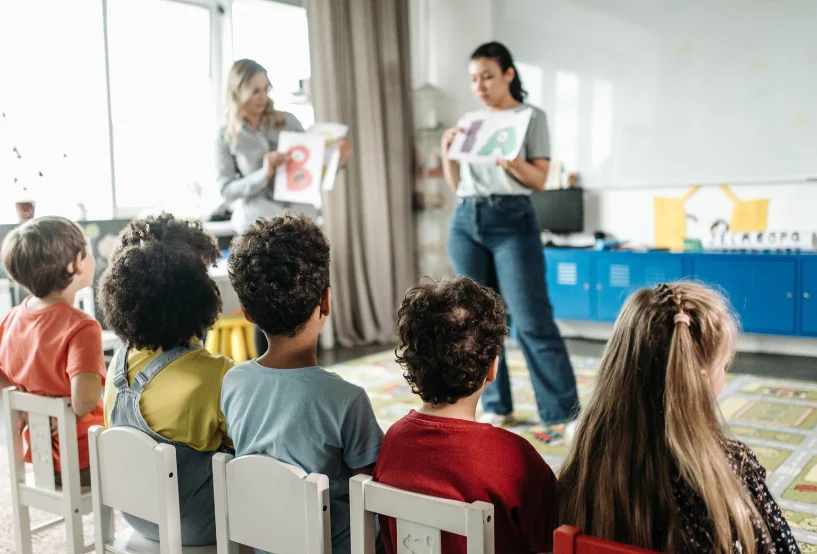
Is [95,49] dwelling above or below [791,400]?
above

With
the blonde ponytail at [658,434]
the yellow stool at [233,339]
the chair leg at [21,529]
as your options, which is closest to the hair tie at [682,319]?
the blonde ponytail at [658,434]

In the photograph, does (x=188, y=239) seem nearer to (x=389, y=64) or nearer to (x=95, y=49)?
(x=95, y=49)

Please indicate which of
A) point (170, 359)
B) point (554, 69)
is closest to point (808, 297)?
point (554, 69)

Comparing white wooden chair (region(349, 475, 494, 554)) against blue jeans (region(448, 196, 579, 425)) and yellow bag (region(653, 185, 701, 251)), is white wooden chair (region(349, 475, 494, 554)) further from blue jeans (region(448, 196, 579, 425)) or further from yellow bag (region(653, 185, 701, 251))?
yellow bag (region(653, 185, 701, 251))

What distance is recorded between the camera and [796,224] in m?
4.16

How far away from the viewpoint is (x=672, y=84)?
14.8 feet

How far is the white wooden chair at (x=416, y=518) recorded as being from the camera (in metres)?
0.88

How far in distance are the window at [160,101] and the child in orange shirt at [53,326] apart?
2580mm

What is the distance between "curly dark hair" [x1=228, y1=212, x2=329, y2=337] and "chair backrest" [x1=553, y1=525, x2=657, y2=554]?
0.64 m

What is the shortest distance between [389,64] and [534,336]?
2.82 metres

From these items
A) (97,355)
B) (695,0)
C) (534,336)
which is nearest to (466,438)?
(97,355)

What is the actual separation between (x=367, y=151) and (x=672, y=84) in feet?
6.03

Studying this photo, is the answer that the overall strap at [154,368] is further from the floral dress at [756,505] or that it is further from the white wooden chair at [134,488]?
the floral dress at [756,505]

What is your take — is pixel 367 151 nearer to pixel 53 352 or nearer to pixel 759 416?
pixel 759 416
